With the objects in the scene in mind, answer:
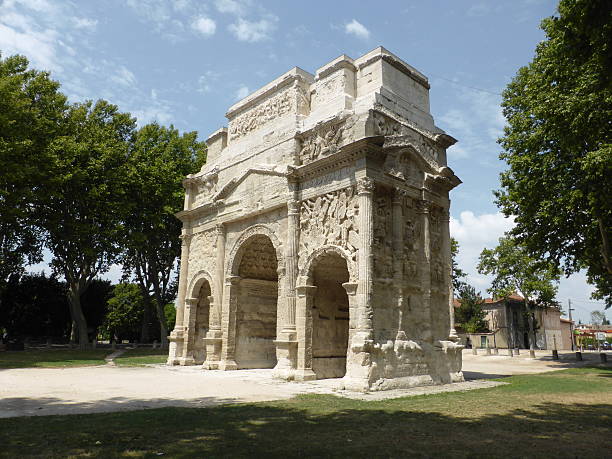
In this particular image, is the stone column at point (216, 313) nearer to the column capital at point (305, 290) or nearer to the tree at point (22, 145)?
the column capital at point (305, 290)

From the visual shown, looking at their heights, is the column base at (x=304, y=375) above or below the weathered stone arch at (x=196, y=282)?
below

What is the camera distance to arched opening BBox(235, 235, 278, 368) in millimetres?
16844

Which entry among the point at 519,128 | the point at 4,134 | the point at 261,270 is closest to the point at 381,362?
the point at 261,270

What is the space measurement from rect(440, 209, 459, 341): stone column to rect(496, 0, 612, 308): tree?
408cm

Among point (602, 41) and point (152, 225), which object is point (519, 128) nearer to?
point (602, 41)

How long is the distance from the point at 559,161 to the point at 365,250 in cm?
940

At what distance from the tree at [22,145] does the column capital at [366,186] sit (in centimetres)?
1506

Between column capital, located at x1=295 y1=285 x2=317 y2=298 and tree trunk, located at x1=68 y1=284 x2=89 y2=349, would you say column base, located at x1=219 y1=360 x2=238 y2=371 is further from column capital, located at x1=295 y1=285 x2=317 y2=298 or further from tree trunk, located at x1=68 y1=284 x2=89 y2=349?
tree trunk, located at x1=68 y1=284 x2=89 y2=349

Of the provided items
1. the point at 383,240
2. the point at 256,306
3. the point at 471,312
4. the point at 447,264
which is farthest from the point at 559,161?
the point at 471,312

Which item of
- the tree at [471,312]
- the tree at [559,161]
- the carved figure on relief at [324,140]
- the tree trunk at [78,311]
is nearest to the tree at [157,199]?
the tree trunk at [78,311]

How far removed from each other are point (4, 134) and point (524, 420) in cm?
2171

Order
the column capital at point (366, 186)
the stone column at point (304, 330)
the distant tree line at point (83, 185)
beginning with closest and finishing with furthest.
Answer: the column capital at point (366, 186) < the stone column at point (304, 330) < the distant tree line at point (83, 185)

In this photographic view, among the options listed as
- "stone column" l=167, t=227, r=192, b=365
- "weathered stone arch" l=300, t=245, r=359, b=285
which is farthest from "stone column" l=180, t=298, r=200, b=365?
"weathered stone arch" l=300, t=245, r=359, b=285

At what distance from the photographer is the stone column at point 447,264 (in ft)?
46.8
